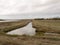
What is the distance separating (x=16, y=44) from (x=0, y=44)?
1.16 meters

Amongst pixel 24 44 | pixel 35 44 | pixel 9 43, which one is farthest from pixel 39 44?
pixel 9 43

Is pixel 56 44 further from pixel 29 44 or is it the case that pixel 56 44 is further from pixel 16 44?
pixel 16 44

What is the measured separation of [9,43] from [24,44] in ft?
3.97

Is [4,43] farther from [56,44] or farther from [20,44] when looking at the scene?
[56,44]

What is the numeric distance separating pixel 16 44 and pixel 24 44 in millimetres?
615

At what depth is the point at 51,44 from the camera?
11.7 m

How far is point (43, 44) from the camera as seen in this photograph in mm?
11578

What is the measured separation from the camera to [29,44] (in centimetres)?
1149

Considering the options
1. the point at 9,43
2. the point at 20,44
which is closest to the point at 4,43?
the point at 9,43

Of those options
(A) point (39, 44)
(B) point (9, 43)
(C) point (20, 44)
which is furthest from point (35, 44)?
(B) point (9, 43)

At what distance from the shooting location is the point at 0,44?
11422 mm

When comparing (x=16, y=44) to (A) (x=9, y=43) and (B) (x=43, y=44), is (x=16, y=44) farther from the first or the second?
(B) (x=43, y=44)

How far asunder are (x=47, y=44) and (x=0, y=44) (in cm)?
343

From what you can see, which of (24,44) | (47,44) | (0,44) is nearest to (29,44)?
(24,44)
